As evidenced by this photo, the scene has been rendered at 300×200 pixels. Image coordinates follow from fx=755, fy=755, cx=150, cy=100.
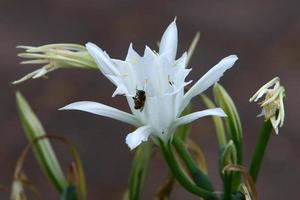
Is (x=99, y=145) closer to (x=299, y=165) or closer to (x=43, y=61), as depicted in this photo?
(x=299, y=165)

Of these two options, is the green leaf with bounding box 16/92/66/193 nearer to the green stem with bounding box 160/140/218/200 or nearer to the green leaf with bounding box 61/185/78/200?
the green leaf with bounding box 61/185/78/200

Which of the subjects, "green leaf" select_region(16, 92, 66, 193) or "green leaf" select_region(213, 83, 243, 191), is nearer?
"green leaf" select_region(213, 83, 243, 191)

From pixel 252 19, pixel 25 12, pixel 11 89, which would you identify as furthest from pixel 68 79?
pixel 252 19

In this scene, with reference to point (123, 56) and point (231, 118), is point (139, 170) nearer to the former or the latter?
point (231, 118)

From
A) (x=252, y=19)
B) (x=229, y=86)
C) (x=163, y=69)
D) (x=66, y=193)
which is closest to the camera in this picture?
(x=163, y=69)

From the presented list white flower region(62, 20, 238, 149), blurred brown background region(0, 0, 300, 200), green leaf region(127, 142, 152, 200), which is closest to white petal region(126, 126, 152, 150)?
white flower region(62, 20, 238, 149)

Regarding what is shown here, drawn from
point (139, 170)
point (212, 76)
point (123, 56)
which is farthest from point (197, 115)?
point (123, 56)
